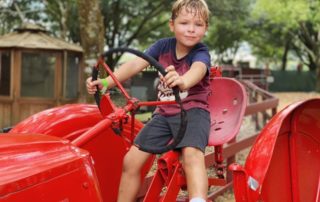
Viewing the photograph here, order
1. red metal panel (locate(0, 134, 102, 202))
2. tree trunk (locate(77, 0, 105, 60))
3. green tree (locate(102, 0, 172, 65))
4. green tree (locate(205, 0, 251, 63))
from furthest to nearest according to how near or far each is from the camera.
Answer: green tree (locate(102, 0, 172, 65)) → green tree (locate(205, 0, 251, 63)) → tree trunk (locate(77, 0, 105, 60)) → red metal panel (locate(0, 134, 102, 202))

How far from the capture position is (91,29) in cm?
871

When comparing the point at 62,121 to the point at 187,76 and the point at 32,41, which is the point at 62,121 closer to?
the point at 187,76

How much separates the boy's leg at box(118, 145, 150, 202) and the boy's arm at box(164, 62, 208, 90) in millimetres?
614

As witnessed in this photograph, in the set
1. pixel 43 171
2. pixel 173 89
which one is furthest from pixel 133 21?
pixel 43 171

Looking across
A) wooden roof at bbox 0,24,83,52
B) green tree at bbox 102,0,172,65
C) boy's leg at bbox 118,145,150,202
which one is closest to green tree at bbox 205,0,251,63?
green tree at bbox 102,0,172,65

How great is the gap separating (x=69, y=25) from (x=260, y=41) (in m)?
18.1

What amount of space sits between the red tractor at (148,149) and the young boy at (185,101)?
0.35ft

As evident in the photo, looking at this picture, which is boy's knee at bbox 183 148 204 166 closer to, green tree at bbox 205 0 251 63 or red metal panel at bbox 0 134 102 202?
red metal panel at bbox 0 134 102 202

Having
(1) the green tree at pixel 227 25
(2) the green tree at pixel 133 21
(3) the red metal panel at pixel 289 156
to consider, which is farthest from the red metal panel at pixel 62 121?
(1) the green tree at pixel 227 25

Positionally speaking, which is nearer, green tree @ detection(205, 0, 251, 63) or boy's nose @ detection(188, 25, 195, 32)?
boy's nose @ detection(188, 25, 195, 32)

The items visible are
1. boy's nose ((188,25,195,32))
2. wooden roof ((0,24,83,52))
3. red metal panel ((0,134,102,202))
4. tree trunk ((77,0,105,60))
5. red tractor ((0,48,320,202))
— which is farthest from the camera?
wooden roof ((0,24,83,52))

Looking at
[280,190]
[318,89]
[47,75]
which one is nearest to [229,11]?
[318,89]

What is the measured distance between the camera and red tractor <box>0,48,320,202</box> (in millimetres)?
2160

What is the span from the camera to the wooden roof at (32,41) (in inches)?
439
